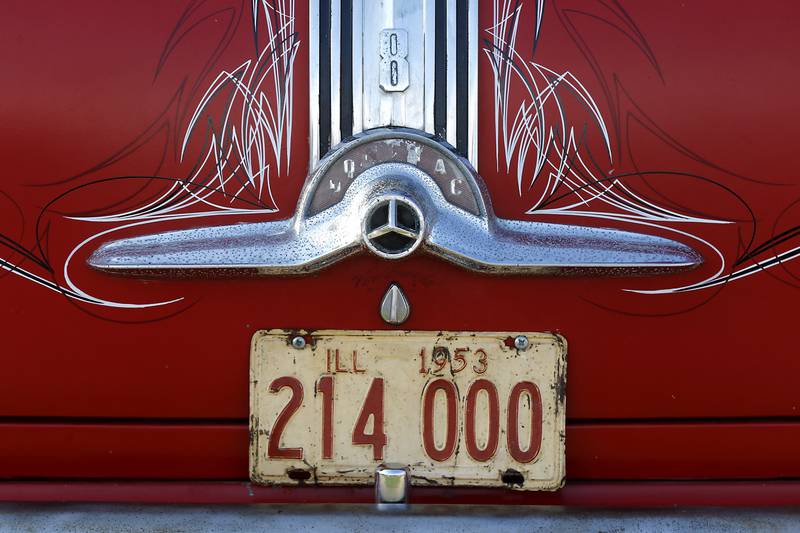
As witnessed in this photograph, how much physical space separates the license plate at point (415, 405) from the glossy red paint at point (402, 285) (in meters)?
0.03

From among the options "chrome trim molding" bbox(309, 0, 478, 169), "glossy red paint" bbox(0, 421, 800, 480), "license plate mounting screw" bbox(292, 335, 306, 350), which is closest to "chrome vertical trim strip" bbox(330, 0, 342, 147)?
"chrome trim molding" bbox(309, 0, 478, 169)

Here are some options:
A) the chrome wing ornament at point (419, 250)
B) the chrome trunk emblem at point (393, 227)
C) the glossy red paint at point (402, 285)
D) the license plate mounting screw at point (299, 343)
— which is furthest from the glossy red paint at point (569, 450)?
the chrome trunk emblem at point (393, 227)

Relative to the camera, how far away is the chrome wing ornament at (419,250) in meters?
1.26

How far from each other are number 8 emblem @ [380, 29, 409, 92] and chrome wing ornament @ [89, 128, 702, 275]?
0.25ft

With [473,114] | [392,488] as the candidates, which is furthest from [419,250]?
[392,488]

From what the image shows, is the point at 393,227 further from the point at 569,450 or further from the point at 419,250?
the point at 569,450

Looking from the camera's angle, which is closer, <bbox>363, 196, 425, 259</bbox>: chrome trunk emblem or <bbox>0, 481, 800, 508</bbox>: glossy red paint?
<bbox>363, 196, 425, 259</bbox>: chrome trunk emblem

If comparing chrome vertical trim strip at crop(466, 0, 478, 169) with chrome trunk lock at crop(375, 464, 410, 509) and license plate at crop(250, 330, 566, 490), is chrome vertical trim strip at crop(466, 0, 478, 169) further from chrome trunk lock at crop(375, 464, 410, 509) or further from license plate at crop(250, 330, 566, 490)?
chrome trunk lock at crop(375, 464, 410, 509)

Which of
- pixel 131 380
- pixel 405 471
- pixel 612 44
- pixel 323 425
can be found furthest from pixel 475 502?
pixel 612 44

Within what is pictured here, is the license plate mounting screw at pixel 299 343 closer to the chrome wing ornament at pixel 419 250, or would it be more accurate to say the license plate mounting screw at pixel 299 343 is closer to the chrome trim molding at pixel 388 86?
the chrome wing ornament at pixel 419 250

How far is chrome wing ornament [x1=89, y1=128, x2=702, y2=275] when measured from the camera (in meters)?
1.26

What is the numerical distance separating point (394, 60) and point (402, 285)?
0.36 m

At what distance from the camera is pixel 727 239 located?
1310 millimetres

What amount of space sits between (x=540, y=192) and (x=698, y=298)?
12.2 inches
